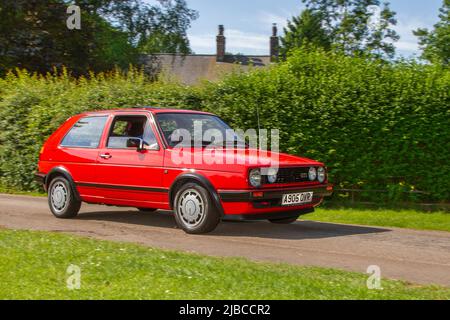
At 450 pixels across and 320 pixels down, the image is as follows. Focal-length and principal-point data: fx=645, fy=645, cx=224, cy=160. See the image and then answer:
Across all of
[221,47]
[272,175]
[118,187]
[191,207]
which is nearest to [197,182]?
[191,207]

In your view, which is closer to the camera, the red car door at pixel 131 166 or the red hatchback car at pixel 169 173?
the red hatchback car at pixel 169 173

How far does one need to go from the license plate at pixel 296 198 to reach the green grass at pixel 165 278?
6.77ft

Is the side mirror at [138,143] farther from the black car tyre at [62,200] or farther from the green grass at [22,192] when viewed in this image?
the green grass at [22,192]

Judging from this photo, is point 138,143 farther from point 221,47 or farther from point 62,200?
point 221,47

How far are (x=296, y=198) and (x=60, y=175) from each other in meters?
4.33

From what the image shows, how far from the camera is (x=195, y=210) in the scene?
9227 millimetres

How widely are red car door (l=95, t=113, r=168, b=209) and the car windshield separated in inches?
8.5

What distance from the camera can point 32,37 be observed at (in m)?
30.0

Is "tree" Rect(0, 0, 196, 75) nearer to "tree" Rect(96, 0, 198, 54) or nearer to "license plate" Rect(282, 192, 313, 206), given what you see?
"tree" Rect(96, 0, 198, 54)

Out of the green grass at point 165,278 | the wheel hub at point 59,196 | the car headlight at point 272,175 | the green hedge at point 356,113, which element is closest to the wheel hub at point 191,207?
the car headlight at point 272,175

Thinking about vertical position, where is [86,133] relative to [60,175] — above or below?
above

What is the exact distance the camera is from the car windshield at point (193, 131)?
982 cm

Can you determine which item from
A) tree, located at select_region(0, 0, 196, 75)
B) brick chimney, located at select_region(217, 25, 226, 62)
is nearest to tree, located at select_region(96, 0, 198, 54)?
tree, located at select_region(0, 0, 196, 75)

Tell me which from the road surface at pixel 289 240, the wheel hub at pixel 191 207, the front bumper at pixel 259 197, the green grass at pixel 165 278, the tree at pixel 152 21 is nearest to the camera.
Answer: the green grass at pixel 165 278
